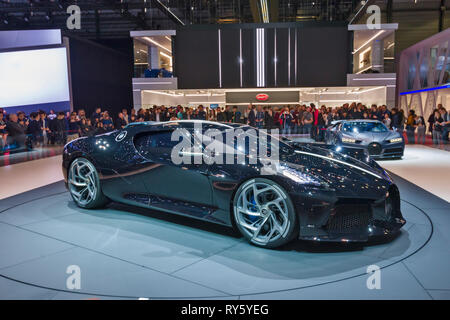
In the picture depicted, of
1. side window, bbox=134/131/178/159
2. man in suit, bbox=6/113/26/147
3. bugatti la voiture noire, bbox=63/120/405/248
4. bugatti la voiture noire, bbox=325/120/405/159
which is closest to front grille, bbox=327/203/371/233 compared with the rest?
bugatti la voiture noire, bbox=63/120/405/248

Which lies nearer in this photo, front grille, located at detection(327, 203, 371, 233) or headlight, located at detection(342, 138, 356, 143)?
front grille, located at detection(327, 203, 371, 233)

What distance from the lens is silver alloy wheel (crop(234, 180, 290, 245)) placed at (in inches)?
129

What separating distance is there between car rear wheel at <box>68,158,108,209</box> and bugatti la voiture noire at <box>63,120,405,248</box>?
0.08 ft

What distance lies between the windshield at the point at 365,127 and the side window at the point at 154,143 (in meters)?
6.45

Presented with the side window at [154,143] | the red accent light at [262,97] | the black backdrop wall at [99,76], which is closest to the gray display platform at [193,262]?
the side window at [154,143]

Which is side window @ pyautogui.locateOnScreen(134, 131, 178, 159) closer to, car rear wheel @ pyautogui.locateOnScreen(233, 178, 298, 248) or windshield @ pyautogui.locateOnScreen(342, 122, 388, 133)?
car rear wheel @ pyautogui.locateOnScreen(233, 178, 298, 248)

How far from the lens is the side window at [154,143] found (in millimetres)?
4074

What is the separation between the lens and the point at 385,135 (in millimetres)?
9180

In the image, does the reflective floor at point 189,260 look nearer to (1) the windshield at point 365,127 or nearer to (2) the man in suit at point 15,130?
(1) the windshield at point 365,127

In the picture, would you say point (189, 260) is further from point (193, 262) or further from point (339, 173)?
point (339, 173)

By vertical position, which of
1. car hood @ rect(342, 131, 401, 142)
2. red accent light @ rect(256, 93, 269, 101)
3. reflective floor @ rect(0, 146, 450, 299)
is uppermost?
red accent light @ rect(256, 93, 269, 101)

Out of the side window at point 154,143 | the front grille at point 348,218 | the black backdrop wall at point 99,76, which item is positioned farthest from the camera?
the black backdrop wall at point 99,76

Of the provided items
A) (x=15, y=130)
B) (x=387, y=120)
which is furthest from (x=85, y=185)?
(x=387, y=120)
